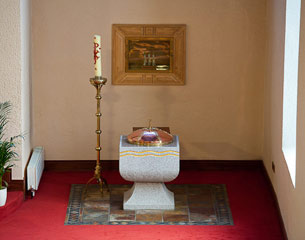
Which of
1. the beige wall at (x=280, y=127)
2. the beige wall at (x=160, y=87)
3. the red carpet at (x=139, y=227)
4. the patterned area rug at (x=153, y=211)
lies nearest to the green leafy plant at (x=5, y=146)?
the red carpet at (x=139, y=227)

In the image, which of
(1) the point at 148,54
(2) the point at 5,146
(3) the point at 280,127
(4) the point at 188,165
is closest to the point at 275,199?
(3) the point at 280,127

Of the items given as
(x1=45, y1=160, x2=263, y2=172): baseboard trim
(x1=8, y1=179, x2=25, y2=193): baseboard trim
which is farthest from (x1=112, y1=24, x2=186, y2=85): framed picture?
(x1=8, y1=179, x2=25, y2=193): baseboard trim

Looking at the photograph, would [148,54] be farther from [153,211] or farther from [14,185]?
[14,185]

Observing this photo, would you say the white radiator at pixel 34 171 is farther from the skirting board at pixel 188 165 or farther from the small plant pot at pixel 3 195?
the small plant pot at pixel 3 195

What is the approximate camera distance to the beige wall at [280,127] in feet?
15.3

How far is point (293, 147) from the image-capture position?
5914mm

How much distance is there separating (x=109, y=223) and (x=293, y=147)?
1.96 metres

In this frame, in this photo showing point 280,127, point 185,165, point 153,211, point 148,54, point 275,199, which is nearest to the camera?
point 280,127

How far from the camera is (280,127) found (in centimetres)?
604

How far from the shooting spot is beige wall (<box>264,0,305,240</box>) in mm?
4648

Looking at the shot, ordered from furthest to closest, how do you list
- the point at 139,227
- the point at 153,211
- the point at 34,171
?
the point at 34,171
the point at 153,211
the point at 139,227

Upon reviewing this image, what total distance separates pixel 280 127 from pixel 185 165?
188 centimetres

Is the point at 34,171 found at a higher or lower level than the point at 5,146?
lower

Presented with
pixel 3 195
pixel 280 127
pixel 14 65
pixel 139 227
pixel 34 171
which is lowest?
pixel 139 227
